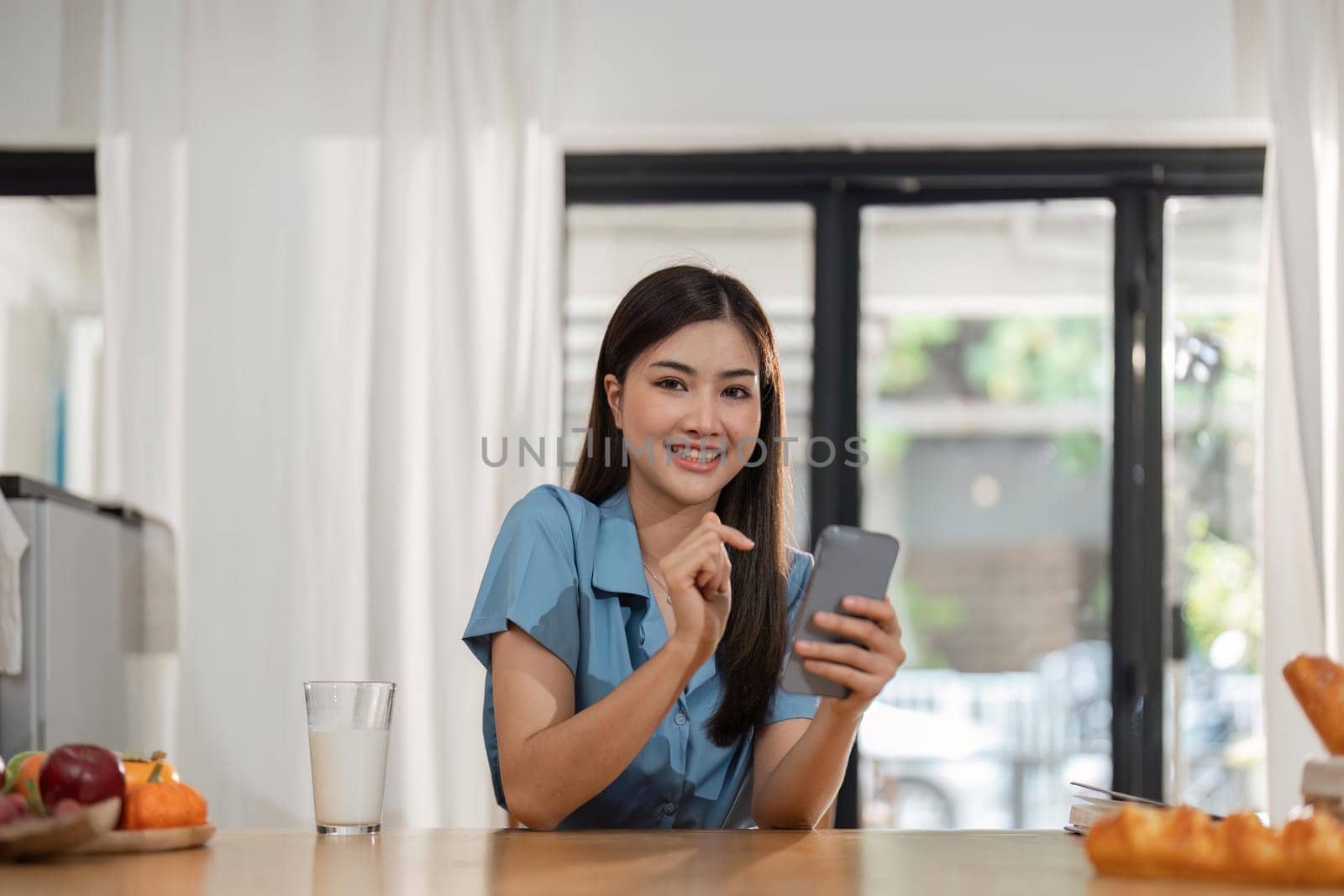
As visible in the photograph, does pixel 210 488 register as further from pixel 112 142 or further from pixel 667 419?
pixel 667 419

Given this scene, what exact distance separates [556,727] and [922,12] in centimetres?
239

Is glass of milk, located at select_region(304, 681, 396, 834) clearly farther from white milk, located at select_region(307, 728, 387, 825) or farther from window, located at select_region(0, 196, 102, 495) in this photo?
window, located at select_region(0, 196, 102, 495)

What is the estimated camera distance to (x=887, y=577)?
1.30m

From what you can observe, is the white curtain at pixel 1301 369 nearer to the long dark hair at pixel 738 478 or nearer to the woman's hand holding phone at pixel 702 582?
the long dark hair at pixel 738 478

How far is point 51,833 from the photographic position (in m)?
1.06

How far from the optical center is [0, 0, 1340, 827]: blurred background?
316 cm

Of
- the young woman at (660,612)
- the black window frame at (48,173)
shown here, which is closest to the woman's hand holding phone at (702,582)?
A: the young woman at (660,612)

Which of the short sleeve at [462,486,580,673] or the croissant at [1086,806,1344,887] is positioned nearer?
the croissant at [1086,806,1344,887]

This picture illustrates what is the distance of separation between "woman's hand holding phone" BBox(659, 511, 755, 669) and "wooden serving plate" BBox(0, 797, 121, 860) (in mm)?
525

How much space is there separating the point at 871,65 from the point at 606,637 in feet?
6.79

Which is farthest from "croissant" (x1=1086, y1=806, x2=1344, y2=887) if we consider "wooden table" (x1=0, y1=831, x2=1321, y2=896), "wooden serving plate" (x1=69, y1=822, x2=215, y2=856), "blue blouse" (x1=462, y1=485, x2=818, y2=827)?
"wooden serving plate" (x1=69, y1=822, x2=215, y2=856)

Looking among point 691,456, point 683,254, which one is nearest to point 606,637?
point 691,456

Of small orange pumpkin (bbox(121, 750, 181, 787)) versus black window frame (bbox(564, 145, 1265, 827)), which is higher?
black window frame (bbox(564, 145, 1265, 827))

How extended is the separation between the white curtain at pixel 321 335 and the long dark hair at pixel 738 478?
133 centimetres
